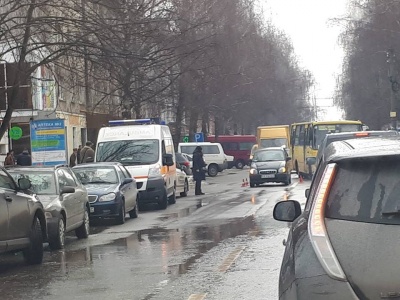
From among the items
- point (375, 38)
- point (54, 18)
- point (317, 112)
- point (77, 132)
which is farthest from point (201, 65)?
point (317, 112)

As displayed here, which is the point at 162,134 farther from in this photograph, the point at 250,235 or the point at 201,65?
the point at 201,65

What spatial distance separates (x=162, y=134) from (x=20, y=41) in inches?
270

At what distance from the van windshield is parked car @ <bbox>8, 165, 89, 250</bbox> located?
8.16 m

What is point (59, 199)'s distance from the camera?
51.5 ft

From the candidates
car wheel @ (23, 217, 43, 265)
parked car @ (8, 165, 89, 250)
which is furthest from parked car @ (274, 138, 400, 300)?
parked car @ (8, 165, 89, 250)

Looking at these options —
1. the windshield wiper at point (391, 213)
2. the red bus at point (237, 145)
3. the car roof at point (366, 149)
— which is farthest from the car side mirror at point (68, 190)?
the red bus at point (237, 145)

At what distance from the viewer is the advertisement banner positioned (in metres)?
29.2

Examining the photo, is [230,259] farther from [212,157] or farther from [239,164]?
[239,164]

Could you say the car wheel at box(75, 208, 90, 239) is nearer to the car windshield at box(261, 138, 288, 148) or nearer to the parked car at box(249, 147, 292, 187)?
the parked car at box(249, 147, 292, 187)

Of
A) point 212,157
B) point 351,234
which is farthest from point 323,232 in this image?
point 212,157

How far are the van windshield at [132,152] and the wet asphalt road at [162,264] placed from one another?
5.90m

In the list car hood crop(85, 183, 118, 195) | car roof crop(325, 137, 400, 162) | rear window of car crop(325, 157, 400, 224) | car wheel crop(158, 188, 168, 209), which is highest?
car roof crop(325, 137, 400, 162)

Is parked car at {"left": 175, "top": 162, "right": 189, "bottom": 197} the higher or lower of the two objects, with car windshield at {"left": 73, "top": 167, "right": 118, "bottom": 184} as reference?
lower

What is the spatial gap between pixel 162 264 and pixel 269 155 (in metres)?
27.1
